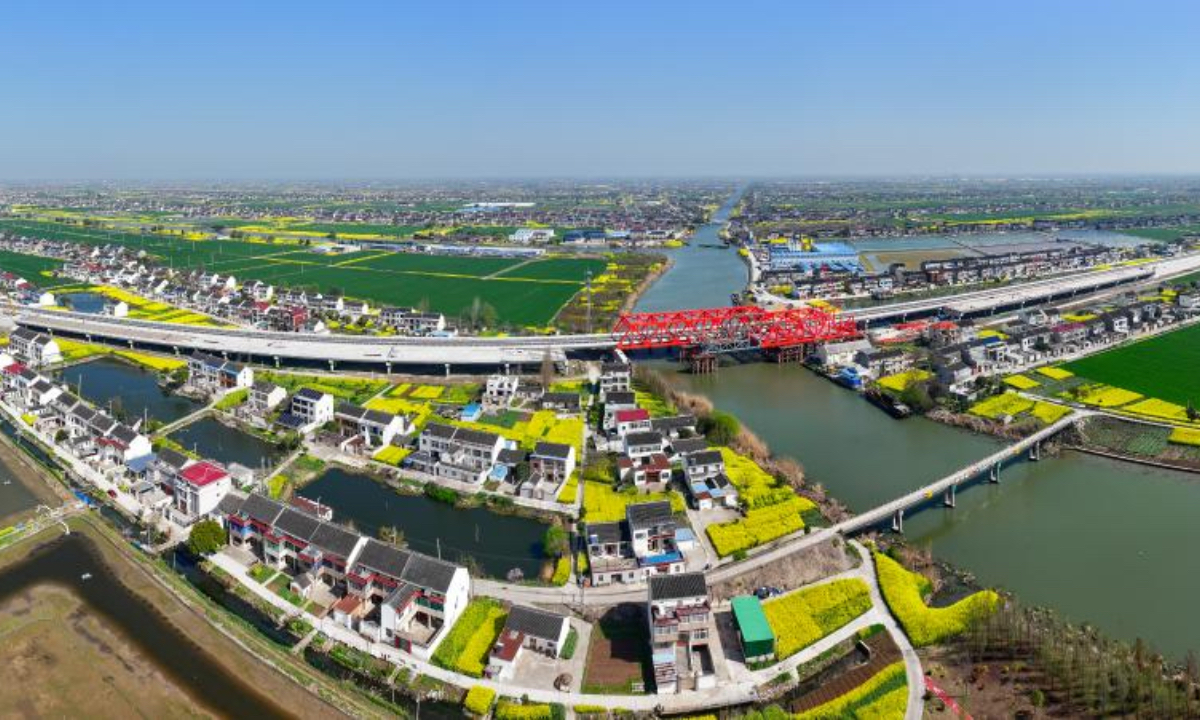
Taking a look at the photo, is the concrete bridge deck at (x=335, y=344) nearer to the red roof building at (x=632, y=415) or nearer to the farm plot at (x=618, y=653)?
the red roof building at (x=632, y=415)

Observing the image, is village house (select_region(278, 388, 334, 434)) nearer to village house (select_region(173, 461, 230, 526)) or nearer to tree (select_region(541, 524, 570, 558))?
village house (select_region(173, 461, 230, 526))

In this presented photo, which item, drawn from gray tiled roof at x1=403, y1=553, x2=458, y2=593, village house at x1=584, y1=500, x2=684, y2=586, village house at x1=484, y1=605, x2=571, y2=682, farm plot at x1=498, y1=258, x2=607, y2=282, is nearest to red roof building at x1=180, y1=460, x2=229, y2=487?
gray tiled roof at x1=403, y1=553, x2=458, y2=593

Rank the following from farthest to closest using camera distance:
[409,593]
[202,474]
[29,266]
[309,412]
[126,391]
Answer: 1. [29,266]
2. [126,391]
3. [309,412]
4. [202,474]
5. [409,593]

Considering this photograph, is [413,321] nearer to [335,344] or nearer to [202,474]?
[335,344]

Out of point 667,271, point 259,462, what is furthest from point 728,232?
point 259,462

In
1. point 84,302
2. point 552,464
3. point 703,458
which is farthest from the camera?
point 84,302

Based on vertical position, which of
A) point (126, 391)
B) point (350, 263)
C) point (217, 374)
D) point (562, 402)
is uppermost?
point (350, 263)

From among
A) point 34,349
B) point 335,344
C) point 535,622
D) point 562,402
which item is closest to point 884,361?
point 562,402
